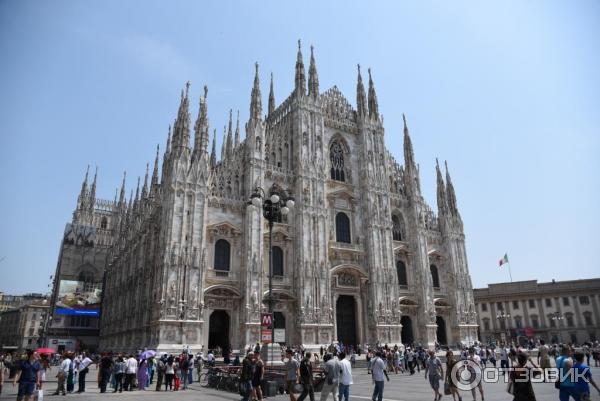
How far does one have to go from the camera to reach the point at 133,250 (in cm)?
4281

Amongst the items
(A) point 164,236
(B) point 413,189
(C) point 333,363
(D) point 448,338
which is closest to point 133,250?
(A) point 164,236

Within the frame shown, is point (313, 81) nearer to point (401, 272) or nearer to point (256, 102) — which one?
point (256, 102)

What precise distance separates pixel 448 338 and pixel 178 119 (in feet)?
106

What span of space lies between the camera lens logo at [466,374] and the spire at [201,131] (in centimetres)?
2410

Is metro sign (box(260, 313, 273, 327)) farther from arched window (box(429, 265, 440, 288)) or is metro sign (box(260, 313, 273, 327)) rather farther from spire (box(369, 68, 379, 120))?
spire (box(369, 68, 379, 120))

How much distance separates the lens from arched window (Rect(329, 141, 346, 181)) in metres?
40.7

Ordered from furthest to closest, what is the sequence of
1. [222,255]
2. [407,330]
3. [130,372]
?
[407,330] → [222,255] → [130,372]

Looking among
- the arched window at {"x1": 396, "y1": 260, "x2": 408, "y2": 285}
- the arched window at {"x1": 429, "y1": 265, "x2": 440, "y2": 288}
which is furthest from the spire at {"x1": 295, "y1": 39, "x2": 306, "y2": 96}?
the arched window at {"x1": 429, "y1": 265, "x2": 440, "y2": 288}

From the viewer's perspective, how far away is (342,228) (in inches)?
1535

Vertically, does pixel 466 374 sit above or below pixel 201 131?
below

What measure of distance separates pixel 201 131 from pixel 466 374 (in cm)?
2574

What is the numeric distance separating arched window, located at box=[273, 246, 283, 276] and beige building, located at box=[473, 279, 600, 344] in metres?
44.0

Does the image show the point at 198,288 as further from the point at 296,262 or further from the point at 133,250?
the point at 133,250

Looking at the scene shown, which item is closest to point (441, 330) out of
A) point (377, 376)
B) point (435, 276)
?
point (435, 276)
